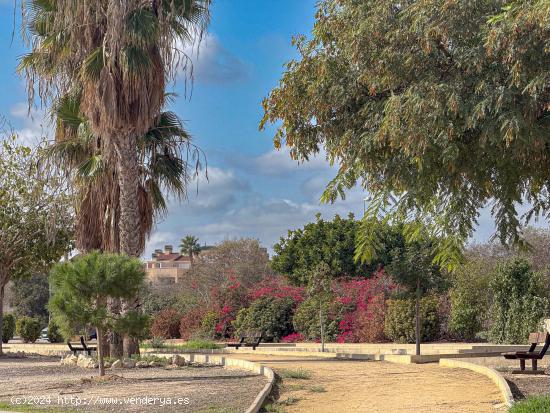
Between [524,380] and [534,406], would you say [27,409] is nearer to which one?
[534,406]

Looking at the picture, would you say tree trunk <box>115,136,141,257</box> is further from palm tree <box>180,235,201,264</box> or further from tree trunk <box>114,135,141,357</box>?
palm tree <box>180,235,201,264</box>

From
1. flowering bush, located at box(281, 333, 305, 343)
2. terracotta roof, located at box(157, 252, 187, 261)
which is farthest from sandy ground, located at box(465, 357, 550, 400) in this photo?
terracotta roof, located at box(157, 252, 187, 261)

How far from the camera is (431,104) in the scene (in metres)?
11.1

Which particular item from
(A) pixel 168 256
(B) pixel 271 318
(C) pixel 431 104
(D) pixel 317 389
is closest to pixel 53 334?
(B) pixel 271 318

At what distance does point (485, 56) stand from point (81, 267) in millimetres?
9495

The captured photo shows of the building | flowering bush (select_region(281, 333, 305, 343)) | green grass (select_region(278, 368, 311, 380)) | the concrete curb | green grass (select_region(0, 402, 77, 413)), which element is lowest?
green grass (select_region(0, 402, 77, 413))

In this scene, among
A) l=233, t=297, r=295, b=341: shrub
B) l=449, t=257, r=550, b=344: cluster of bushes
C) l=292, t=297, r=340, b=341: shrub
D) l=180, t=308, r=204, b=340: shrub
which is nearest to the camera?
l=449, t=257, r=550, b=344: cluster of bushes

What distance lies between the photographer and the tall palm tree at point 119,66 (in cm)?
2047

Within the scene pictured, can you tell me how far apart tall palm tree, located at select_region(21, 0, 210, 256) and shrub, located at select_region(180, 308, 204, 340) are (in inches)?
650

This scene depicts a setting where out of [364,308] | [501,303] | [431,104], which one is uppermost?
[431,104]

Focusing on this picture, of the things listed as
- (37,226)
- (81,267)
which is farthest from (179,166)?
(37,226)

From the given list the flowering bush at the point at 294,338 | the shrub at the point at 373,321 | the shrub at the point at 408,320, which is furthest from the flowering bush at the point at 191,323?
the shrub at the point at 408,320

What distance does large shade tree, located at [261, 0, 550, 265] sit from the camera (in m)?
11.0

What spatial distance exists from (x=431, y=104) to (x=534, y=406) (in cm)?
413
